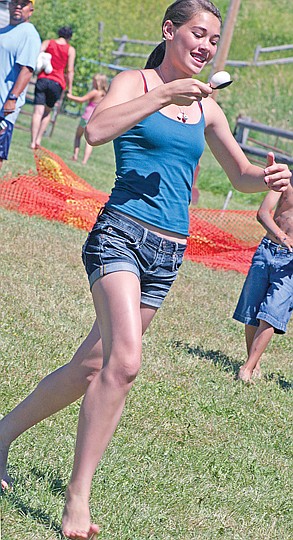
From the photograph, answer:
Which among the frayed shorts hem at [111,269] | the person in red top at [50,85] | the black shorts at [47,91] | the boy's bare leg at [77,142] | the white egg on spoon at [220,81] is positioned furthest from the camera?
the boy's bare leg at [77,142]

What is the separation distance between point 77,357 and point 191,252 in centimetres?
707

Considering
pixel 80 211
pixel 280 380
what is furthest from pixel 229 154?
pixel 80 211

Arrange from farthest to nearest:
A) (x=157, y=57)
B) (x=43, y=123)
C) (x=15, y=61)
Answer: (x=43, y=123) → (x=15, y=61) → (x=157, y=57)

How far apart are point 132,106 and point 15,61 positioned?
566cm

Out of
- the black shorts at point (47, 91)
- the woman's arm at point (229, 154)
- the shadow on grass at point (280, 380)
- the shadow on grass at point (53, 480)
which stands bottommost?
the black shorts at point (47, 91)

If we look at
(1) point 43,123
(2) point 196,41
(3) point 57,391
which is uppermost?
(2) point 196,41

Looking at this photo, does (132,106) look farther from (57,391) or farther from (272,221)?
(272,221)

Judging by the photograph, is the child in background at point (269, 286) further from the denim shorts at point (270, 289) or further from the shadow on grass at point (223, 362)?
the shadow on grass at point (223, 362)

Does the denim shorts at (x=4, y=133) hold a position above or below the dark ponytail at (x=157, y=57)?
below

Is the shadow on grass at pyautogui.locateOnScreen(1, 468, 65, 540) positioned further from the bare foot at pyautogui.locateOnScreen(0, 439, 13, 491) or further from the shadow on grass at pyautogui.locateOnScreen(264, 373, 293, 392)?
the shadow on grass at pyautogui.locateOnScreen(264, 373, 293, 392)

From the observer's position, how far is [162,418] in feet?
17.0

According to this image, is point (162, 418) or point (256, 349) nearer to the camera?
point (162, 418)

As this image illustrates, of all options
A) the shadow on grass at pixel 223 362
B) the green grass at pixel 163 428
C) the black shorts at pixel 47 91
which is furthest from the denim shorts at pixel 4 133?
the black shorts at pixel 47 91

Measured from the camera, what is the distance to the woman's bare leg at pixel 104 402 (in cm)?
324
